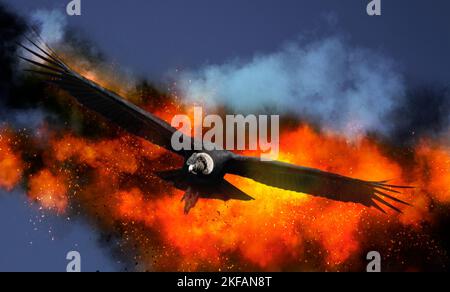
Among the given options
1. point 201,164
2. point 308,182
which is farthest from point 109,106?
point 308,182

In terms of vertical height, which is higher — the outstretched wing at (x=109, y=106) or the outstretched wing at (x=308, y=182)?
the outstretched wing at (x=109, y=106)

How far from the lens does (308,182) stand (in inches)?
729

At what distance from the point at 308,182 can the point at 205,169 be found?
2949mm

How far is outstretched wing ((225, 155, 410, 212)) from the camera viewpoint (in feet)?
58.7

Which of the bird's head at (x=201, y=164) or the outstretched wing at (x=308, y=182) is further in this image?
the outstretched wing at (x=308, y=182)

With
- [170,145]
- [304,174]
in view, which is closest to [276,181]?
[304,174]

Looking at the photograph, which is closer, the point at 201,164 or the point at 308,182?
the point at 201,164

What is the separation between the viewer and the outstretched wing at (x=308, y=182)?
1789 centimetres

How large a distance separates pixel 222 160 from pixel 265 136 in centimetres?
726

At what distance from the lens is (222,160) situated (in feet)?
58.7

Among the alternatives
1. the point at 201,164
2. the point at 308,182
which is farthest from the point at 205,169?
the point at 308,182

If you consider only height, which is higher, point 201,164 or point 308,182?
point 201,164

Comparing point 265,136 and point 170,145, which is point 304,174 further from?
point 265,136

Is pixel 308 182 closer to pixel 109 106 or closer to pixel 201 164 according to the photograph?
pixel 201 164
